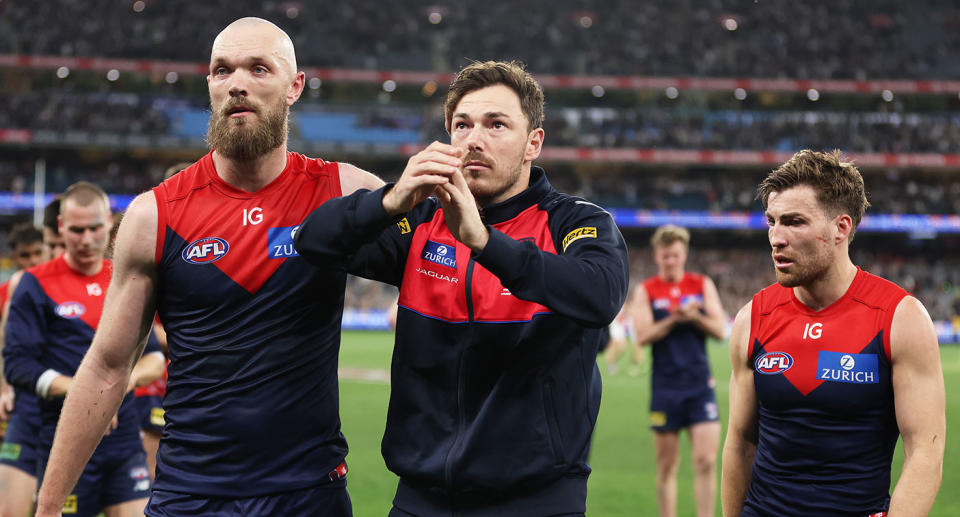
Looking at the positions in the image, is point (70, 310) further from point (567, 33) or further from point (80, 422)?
point (567, 33)

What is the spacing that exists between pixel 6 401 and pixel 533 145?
5003 mm

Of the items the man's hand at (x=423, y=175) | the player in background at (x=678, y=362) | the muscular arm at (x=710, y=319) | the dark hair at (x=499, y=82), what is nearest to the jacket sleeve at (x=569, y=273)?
the man's hand at (x=423, y=175)

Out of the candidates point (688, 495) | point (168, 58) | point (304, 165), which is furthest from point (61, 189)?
point (304, 165)

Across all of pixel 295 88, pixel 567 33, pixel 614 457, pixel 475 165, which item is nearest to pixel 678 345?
pixel 614 457

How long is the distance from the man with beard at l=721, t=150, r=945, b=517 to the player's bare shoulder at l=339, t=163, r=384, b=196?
159 cm

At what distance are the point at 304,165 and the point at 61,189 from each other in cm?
4372

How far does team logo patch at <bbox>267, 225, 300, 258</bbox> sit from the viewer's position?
10.9 feet

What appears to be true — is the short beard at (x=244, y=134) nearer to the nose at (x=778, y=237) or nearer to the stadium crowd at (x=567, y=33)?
the nose at (x=778, y=237)

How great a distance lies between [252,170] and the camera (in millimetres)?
3428

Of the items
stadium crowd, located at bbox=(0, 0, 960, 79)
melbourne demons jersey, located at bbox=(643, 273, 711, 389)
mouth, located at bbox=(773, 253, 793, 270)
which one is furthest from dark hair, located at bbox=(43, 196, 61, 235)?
stadium crowd, located at bbox=(0, 0, 960, 79)

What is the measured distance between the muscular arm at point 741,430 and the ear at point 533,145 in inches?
51.8

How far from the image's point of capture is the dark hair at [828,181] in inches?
142

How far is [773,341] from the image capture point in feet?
12.2

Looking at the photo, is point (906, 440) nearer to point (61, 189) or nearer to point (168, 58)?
point (61, 189)
